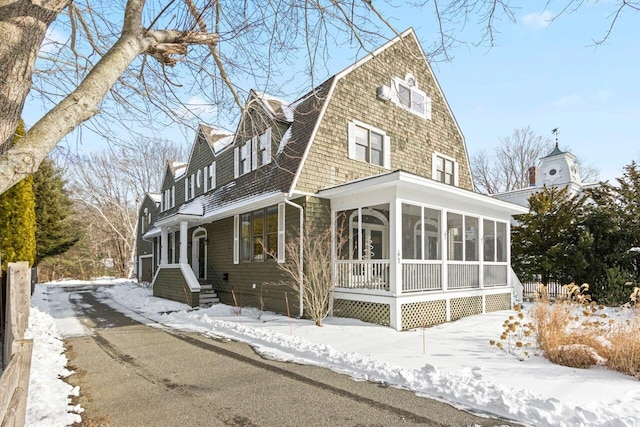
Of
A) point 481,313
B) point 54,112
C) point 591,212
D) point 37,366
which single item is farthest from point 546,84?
point 591,212

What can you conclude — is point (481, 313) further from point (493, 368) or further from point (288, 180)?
point (288, 180)

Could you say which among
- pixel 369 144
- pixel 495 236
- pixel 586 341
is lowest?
pixel 586 341

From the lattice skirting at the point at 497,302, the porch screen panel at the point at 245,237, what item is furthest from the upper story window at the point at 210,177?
the lattice skirting at the point at 497,302

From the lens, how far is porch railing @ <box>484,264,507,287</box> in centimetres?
1180

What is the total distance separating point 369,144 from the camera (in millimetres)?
12062

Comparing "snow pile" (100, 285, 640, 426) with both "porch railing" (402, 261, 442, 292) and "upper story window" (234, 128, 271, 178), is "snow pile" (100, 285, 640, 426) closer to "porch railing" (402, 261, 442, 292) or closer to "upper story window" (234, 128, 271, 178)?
"porch railing" (402, 261, 442, 292)

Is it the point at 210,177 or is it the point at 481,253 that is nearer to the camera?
the point at 481,253

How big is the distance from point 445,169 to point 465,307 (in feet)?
19.8

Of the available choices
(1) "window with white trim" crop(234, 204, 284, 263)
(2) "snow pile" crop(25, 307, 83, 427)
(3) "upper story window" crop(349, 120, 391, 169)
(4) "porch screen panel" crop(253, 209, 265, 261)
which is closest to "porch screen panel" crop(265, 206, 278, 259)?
(1) "window with white trim" crop(234, 204, 284, 263)

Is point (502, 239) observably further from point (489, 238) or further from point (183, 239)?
point (183, 239)

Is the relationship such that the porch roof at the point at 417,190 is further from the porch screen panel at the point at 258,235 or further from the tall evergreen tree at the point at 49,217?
the tall evergreen tree at the point at 49,217

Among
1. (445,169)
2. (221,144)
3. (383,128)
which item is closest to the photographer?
(383,128)

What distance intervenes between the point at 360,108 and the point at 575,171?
71.6 ft

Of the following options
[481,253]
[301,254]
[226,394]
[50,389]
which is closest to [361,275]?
[301,254]
